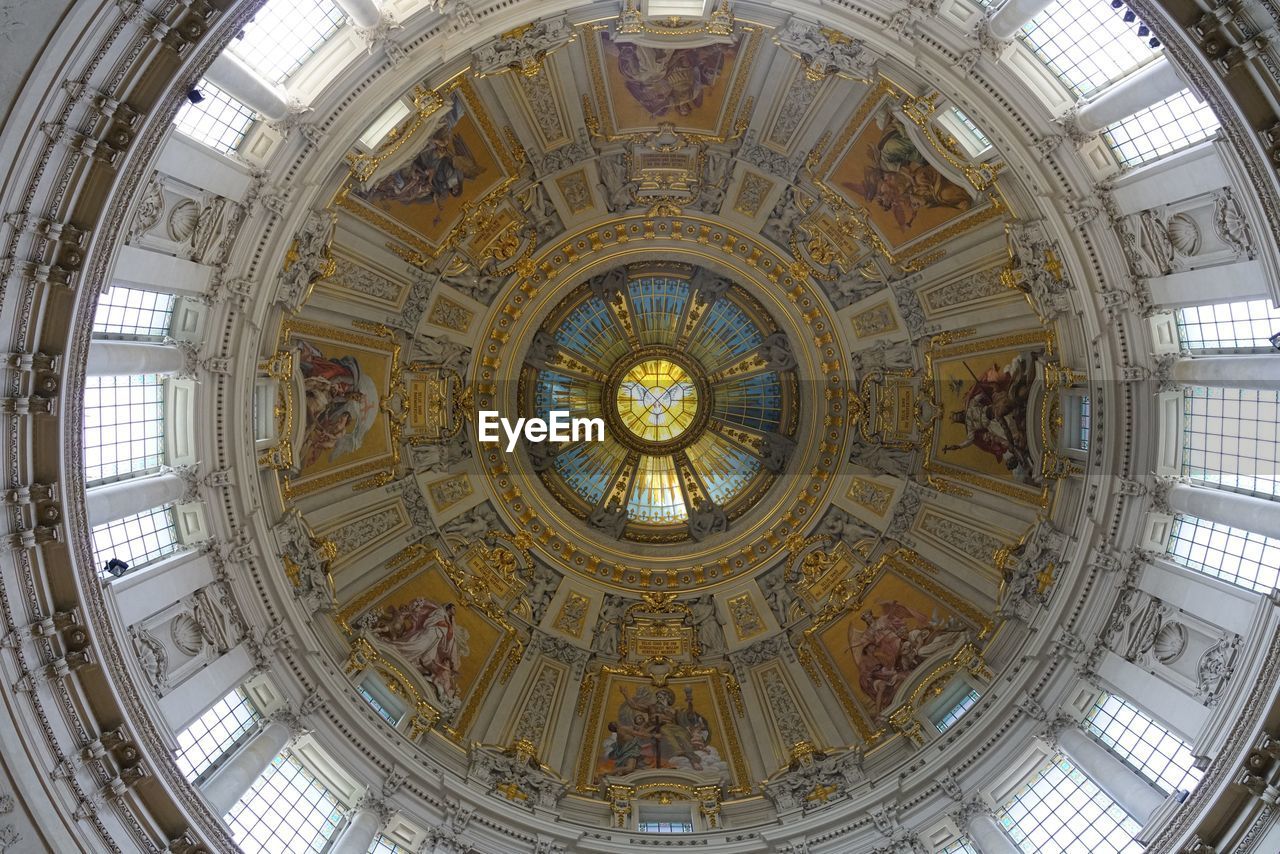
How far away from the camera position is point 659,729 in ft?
95.1

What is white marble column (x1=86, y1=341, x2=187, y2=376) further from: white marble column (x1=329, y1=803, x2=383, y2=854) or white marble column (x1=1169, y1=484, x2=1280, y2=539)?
white marble column (x1=1169, y1=484, x2=1280, y2=539)

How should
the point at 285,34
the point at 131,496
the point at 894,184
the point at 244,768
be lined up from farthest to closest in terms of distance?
the point at 894,184 → the point at 244,768 → the point at 285,34 → the point at 131,496

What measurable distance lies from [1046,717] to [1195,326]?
1045 cm

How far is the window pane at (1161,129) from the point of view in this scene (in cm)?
1859

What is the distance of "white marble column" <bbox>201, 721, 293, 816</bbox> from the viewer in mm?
19750

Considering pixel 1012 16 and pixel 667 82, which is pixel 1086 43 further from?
pixel 667 82

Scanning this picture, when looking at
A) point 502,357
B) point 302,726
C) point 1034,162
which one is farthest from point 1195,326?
point 302,726

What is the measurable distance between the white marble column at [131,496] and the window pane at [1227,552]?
23841 mm

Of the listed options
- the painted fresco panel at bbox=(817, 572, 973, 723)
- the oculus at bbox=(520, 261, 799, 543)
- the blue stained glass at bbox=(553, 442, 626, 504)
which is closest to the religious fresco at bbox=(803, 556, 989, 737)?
the painted fresco panel at bbox=(817, 572, 973, 723)

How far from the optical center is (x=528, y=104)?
2625 centimetres

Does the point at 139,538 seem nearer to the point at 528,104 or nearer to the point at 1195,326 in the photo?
the point at 528,104

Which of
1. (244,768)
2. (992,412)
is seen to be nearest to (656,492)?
(992,412)

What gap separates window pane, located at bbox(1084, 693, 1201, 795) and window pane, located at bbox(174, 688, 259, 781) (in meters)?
21.0

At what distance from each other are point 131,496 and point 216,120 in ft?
28.0
